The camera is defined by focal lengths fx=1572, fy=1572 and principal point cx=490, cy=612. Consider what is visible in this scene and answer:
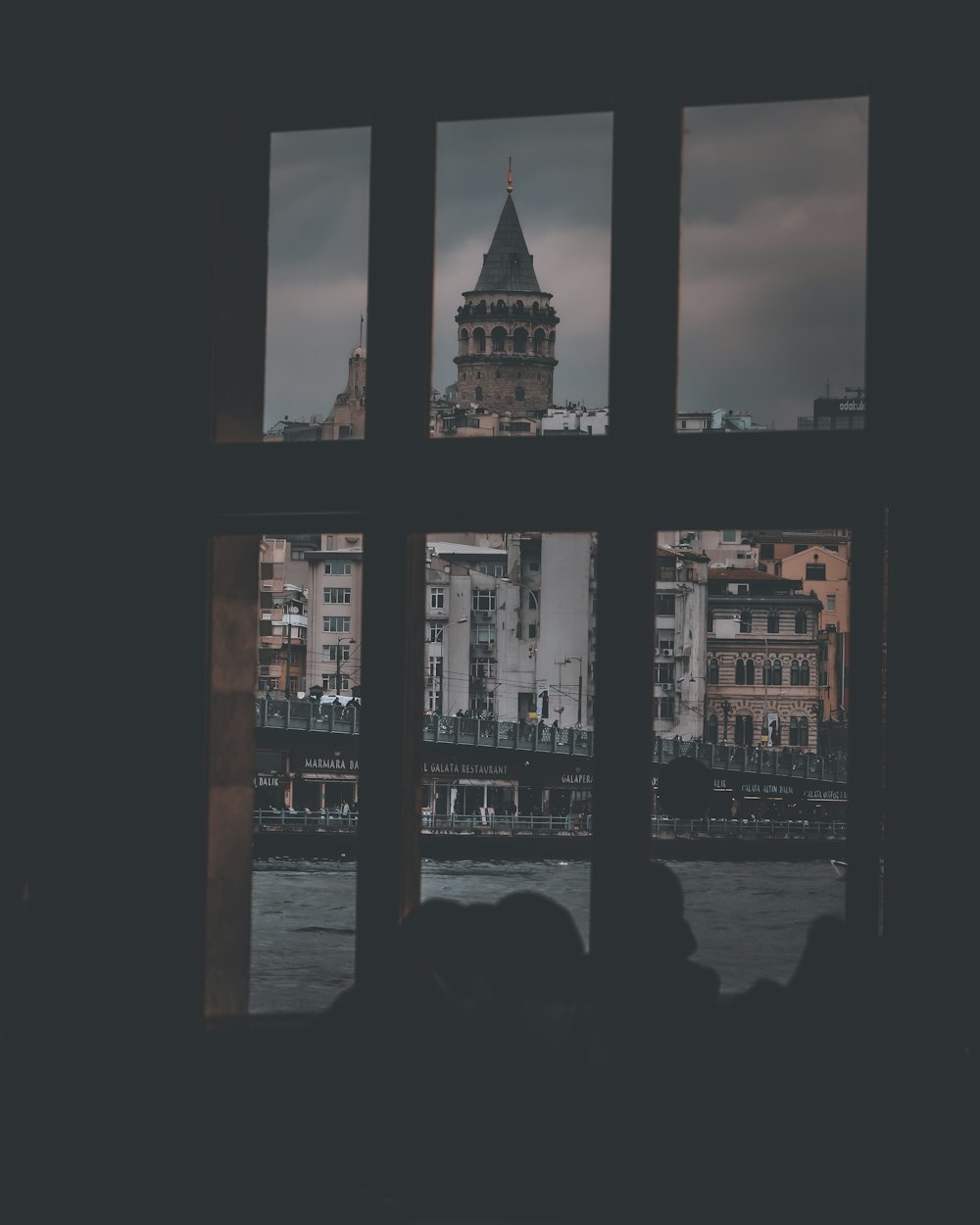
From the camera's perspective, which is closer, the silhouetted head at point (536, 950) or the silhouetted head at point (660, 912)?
the silhouetted head at point (536, 950)

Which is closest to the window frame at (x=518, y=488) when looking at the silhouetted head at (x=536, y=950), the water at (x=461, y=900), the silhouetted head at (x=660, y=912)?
the silhouetted head at (x=660, y=912)

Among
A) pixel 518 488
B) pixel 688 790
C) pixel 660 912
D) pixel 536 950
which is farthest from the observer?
pixel 688 790

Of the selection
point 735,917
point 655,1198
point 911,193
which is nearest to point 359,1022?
point 655,1198

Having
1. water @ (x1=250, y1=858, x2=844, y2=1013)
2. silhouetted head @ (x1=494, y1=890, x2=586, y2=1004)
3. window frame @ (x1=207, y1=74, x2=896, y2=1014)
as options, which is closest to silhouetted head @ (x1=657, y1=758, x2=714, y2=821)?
window frame @ (x1=207, y1=74, x2=896, y2=1014)

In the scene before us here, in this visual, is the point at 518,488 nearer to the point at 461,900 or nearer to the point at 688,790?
the point at 688,790

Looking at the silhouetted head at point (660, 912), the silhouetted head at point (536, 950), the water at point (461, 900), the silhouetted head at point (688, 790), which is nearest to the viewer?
the silhouetted head at point (536, 950)

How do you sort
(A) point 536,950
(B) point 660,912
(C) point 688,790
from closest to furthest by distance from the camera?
(A) point 536,950, (B) point 660,912, (C) point 688,790

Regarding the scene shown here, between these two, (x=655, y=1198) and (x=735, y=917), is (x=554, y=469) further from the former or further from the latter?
(x=735, y=917)

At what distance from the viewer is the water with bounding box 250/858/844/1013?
98.9 feet

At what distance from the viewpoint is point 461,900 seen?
34906 millimetres

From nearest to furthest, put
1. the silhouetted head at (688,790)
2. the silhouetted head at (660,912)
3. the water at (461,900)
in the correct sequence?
the silhouetted head at (660,912), the silhouetted head at (688,790), the water at (461,900)

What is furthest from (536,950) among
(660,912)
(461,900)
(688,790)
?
(461,900)

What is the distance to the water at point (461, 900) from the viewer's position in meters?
30.2

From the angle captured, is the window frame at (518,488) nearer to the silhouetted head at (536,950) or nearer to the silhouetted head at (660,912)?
the silhouetted head at (660,912)
